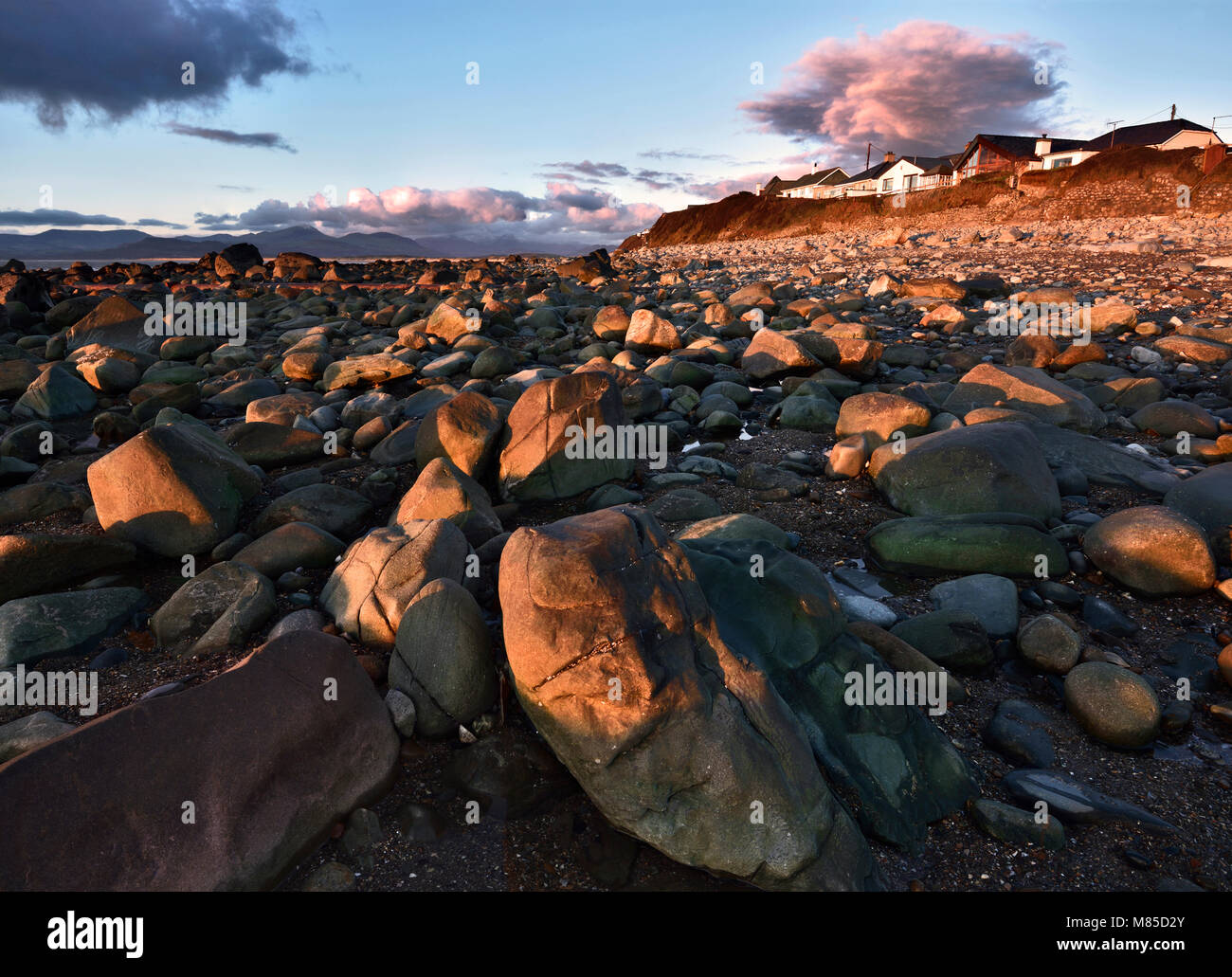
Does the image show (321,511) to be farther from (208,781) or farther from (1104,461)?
(1104,461)

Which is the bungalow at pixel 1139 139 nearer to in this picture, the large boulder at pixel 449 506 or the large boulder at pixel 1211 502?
the large boulder at pixel 1211 502

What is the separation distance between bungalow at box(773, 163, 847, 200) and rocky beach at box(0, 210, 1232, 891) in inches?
2534

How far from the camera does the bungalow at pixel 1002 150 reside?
153 ft

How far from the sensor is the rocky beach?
2697 millimetres

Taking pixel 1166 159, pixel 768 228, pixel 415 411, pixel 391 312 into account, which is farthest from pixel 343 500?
pixel 768 228

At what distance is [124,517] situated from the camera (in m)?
5.13

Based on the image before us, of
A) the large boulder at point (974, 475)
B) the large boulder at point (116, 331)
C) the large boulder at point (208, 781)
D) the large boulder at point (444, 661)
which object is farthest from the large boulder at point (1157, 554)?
the large boulder at point (116, 331)

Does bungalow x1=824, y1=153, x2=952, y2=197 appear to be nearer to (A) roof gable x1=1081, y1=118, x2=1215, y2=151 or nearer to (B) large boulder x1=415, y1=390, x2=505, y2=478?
(A) roof gable x1=1081, y1=118, x2=1215, y2=151

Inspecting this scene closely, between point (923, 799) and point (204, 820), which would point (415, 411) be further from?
point (923, 799)

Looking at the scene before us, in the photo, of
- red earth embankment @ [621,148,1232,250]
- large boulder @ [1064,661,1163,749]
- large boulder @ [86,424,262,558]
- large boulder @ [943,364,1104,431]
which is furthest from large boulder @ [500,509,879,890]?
red earth embankment @ [621,148,1232,250]

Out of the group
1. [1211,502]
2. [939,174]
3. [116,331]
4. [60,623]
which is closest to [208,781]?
[60,623]

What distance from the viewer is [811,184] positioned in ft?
220

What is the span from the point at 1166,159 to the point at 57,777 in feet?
115

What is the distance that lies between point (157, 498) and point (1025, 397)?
821 cm
